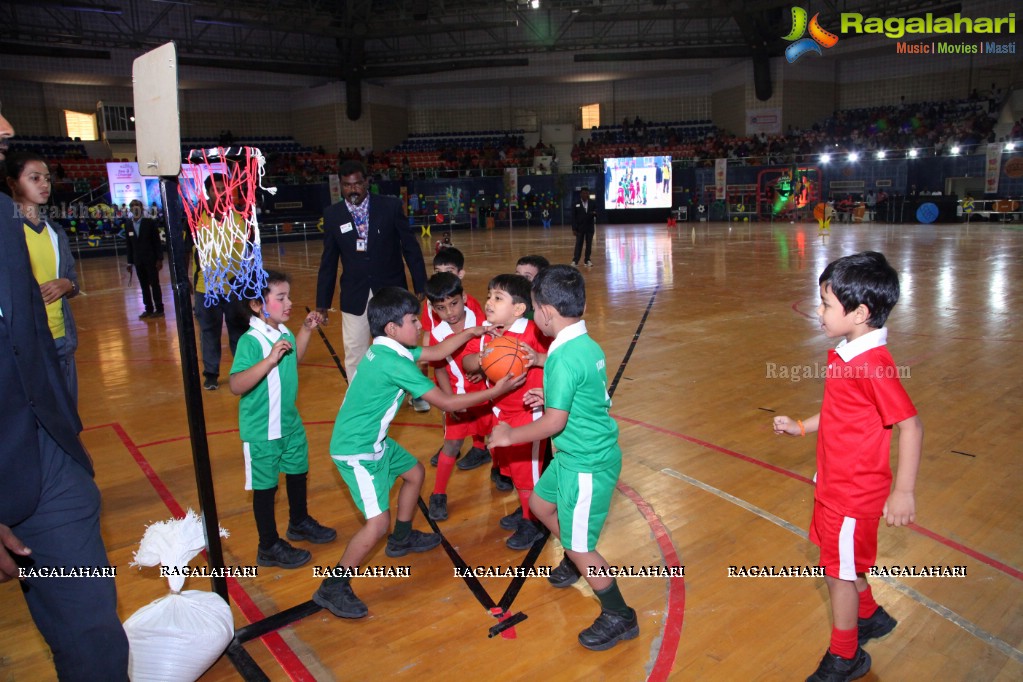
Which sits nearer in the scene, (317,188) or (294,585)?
(294,585)

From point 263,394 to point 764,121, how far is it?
3202 cm

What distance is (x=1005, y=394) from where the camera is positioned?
5672mm

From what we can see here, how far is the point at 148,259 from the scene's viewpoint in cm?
1034

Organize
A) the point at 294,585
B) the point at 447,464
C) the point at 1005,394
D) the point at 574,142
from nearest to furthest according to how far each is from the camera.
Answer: the point at 294,585, the point at 447,464, the point at 1005,394, the point at 574,142

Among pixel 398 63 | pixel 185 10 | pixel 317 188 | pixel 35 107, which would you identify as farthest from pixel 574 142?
pixel 35 107

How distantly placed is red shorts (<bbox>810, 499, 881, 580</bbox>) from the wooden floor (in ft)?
1.51

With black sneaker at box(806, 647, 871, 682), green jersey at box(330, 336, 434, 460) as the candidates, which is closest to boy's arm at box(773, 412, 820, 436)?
black sneaker at box(806, 647, 871, 682)

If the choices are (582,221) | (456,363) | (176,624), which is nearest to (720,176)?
(582,221)

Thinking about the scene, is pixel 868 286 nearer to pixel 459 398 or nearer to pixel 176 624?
pixel 459 398

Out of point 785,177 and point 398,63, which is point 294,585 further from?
point 398,63

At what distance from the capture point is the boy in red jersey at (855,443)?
2316 mm

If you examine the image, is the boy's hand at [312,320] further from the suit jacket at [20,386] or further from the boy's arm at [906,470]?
the boy's arm at [906,470]

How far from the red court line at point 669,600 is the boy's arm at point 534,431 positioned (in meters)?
0.96

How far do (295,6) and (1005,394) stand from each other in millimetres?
28895
